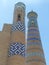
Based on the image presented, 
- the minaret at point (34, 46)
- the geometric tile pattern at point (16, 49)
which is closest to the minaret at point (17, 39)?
the geometric tile pattern at point (16, 49)

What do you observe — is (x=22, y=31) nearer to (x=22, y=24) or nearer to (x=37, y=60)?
(x=22, y=24)

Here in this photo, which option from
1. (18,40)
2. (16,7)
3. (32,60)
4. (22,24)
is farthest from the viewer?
(16,7)

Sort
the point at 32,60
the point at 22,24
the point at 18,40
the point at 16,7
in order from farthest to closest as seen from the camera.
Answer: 1. the point at 16,7
2. the point at 22,24
3. the point at 18,40
4. the point at 32,60

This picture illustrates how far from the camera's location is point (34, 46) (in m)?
10.9

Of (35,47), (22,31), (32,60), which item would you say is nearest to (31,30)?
(22,31)

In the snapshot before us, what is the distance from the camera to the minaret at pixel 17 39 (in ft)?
34.5

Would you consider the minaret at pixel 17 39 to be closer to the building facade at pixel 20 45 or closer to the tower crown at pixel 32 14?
the building facade at pixel 20 45

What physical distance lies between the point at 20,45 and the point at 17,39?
430 millimetres

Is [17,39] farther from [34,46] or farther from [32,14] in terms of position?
[32,14]

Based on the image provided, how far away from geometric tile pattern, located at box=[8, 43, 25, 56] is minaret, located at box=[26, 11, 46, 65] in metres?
0.33

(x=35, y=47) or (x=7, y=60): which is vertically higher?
(x=35, y=47)

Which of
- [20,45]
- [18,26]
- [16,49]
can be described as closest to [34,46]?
[20,45]

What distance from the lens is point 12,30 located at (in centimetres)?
1173

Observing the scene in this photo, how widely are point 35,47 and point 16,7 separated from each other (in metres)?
3.46
